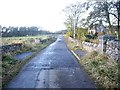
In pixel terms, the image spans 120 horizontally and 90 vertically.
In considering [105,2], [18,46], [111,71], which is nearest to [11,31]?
[105,2]

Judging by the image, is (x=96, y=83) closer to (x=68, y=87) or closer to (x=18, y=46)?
(x=68, y=87)

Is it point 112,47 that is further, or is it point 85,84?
point 112,47

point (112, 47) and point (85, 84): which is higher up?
point (112, 47)

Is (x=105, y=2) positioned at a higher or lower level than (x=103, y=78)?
higher

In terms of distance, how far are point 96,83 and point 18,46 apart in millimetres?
16763

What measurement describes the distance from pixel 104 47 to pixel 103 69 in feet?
16.8

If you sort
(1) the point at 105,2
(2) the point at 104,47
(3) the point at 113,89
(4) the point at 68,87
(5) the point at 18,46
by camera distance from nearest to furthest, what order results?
(3) the point at 113,89 → (4) the point at 68,87 → (2) the point at 104,47 → (5) the point at 18,46 → (1) the point at 105,2

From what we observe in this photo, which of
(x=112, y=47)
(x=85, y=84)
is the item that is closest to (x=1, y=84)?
(x=85, y=84)

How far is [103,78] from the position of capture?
9688 mm

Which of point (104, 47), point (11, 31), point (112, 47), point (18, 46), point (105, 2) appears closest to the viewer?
point (112, 47)

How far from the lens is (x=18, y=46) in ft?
82.4

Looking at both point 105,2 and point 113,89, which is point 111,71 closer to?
point 113,89

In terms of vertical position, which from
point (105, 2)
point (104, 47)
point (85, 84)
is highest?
point (105, 2)

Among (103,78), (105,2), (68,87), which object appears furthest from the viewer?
(105,2)
